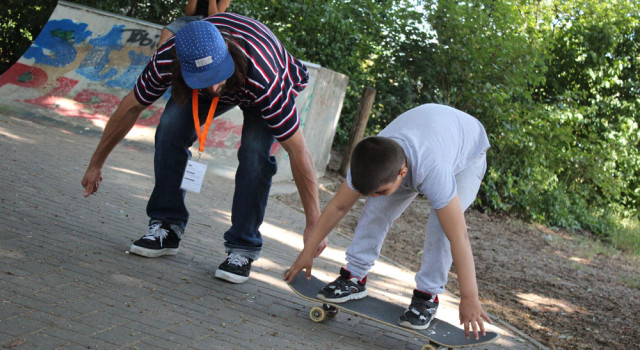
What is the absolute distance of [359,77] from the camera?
1101cm

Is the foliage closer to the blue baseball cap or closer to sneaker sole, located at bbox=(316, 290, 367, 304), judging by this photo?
the blue baseball cap

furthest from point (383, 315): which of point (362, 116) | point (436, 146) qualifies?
point (362, 116)

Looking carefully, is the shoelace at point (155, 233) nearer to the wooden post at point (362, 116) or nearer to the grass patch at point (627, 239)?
the wooden post at point (362, 116)

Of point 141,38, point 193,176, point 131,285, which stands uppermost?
point 141,38

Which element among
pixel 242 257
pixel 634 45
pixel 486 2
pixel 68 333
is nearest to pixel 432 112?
pixel 242 257

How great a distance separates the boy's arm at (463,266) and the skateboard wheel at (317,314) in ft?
2.55

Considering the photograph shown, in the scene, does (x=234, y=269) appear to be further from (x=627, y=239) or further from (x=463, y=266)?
(x=627, y=239)

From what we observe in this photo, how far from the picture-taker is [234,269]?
11.8 ft

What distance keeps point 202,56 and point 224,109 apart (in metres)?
0.88

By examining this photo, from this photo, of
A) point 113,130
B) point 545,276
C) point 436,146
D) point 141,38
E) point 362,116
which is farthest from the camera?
point 362,116

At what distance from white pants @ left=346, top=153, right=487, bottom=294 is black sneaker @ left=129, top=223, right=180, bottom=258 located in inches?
45.1

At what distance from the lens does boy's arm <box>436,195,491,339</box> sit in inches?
111

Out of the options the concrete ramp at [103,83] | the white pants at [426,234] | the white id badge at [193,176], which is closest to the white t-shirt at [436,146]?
the white pants at [426,234]

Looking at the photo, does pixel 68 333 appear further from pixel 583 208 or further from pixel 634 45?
pixel 634 45
